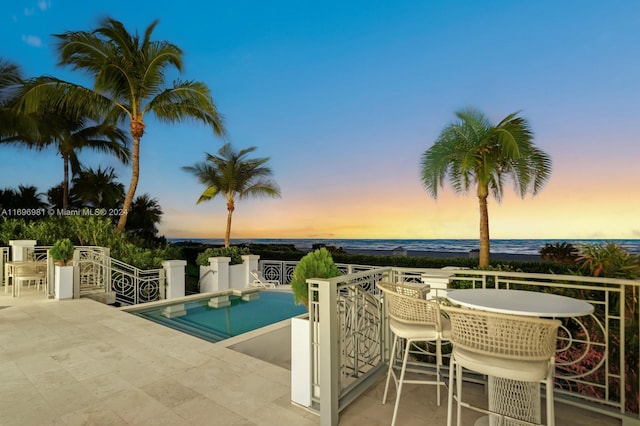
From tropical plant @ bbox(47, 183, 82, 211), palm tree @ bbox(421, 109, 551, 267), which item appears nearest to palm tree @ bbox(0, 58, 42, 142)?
tropical plant @ bbox(47, 183, 82, 211)

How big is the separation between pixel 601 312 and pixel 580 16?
664cm

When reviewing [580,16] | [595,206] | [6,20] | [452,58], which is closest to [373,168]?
[452,58]

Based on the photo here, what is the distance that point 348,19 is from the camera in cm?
772

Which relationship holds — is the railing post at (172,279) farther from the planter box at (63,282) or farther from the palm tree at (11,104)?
the palm tree at (11,104)

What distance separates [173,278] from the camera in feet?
24.9

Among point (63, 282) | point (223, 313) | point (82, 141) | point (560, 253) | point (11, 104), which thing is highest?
point (11, 104)

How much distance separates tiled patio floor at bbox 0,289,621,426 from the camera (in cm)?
221

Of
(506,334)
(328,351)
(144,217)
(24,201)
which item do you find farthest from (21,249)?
(506,334)

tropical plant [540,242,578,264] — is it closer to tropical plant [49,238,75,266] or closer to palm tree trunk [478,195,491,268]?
palm tree trunk [478,195,491,268]

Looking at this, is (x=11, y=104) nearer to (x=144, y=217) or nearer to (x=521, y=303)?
(x=144, y=217)

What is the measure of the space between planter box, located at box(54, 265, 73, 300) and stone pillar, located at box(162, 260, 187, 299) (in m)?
1.80

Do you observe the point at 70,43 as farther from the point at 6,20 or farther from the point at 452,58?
the point at 452,58

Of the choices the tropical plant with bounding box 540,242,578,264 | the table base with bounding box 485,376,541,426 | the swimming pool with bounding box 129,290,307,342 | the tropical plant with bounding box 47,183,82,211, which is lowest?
the swimming pool with bounding box 129,290,307,342

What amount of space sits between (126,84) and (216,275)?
614cm
